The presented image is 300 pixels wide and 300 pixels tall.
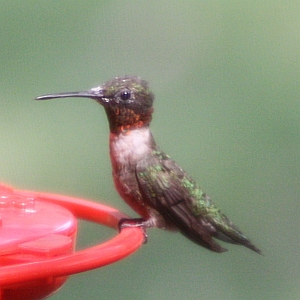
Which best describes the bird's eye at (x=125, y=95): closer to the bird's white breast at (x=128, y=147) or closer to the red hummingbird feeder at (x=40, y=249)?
the bird's white breast at (x=128, y=147)

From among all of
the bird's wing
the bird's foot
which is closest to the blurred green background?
Result: the bird's wing

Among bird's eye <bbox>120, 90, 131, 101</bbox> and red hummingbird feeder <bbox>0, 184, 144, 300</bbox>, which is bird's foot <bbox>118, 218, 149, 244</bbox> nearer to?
red hummingbird feeder <bbox>0, 184, 144, 300</bbox>

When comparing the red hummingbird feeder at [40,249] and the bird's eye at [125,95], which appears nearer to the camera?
the red hummingbird feeder at [40,249]

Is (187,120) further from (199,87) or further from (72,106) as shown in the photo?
(72,106)

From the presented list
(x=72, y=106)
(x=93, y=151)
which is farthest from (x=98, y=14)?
(x=93, y=151)

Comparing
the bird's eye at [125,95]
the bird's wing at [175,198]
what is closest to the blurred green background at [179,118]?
the bird's wing at [175,198]

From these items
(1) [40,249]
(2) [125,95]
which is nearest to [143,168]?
(2) [125,95]

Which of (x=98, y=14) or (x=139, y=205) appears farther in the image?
(x=98, y=14)
